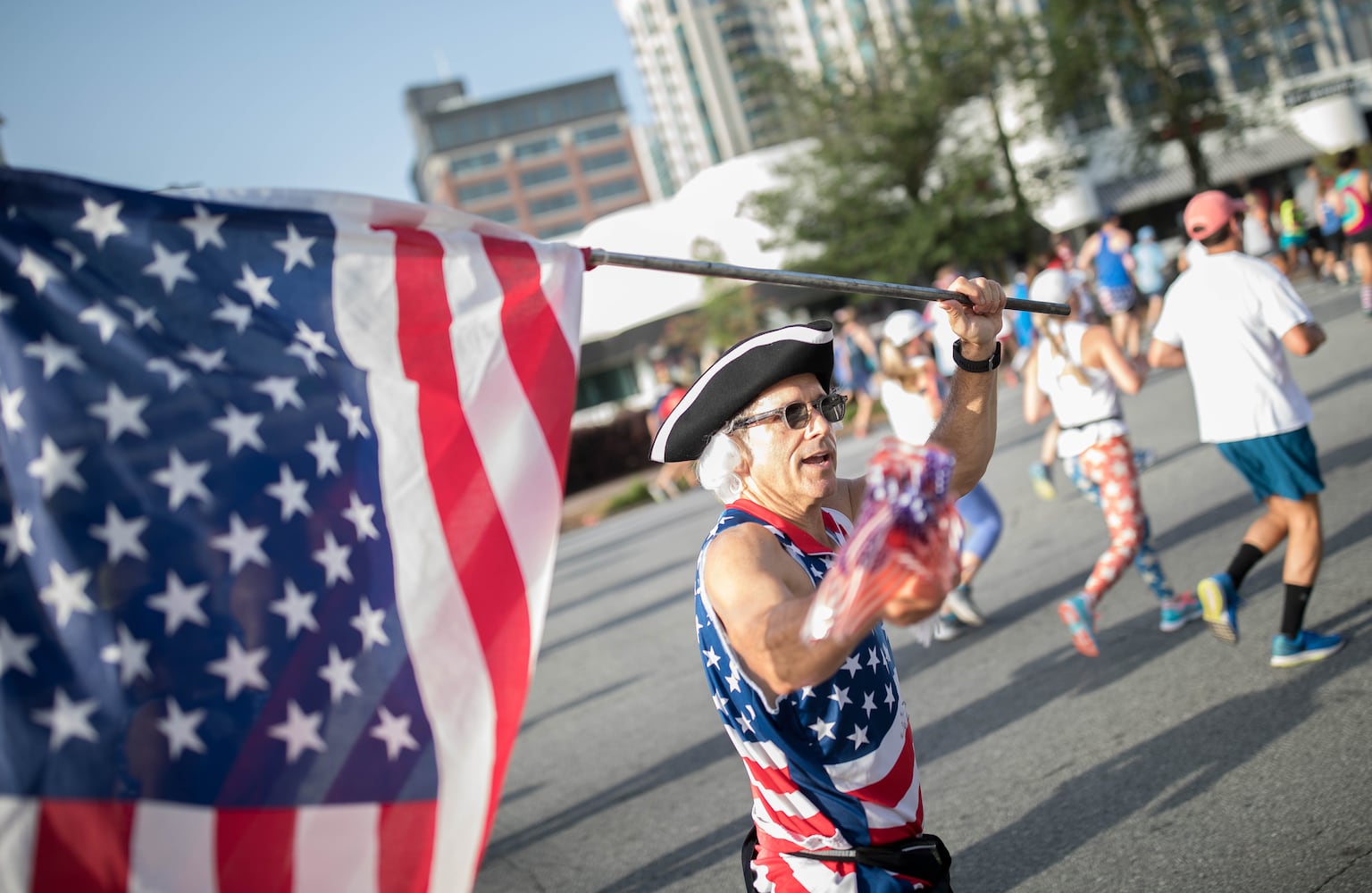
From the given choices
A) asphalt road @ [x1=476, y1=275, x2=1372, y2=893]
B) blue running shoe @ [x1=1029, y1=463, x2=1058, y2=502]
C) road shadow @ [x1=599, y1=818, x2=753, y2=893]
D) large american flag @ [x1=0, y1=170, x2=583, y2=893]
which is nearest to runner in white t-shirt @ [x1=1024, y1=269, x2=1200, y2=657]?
asphalt road @ [x1=476, y1=275, x2=1372, y2=893]

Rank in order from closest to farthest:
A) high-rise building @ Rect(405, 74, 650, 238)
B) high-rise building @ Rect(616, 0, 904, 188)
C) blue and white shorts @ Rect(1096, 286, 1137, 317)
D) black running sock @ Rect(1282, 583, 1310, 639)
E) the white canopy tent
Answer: black running sock @ Rect(1282, 583, 1310, 639) < blue and white shorts @ Rect(1096, 286, 1137, 317) < the white canopy tent < high-rise building @ Rect(405, 74, 650, 238) < high-rise building @ Rect(616, 0, 904, 188)

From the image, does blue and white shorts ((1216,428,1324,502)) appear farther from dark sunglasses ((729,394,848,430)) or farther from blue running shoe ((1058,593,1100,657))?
dark sunglasses ((729,394,848,430))

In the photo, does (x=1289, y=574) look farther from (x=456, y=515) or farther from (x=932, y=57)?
(x=932, y=57)

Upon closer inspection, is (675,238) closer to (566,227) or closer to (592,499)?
(592,499)

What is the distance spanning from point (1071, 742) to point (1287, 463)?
1.48 m

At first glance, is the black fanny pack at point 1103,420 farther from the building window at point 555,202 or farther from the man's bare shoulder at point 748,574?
the building window at point 555,202

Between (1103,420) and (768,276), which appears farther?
(1103,420)

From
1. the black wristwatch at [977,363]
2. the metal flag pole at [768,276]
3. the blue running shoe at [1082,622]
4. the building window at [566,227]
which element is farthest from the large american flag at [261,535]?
the building window at [566,227]

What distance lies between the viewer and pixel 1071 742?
468 cm

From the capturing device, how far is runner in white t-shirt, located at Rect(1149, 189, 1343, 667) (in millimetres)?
4738

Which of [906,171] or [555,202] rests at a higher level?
[555,202]

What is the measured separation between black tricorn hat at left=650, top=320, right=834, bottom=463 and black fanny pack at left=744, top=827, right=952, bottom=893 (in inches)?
36.2

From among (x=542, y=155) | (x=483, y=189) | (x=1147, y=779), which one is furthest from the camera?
(x=542, y=155)

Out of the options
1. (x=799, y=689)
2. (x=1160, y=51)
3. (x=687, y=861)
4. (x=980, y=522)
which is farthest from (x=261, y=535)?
(x=1160, y=51)
